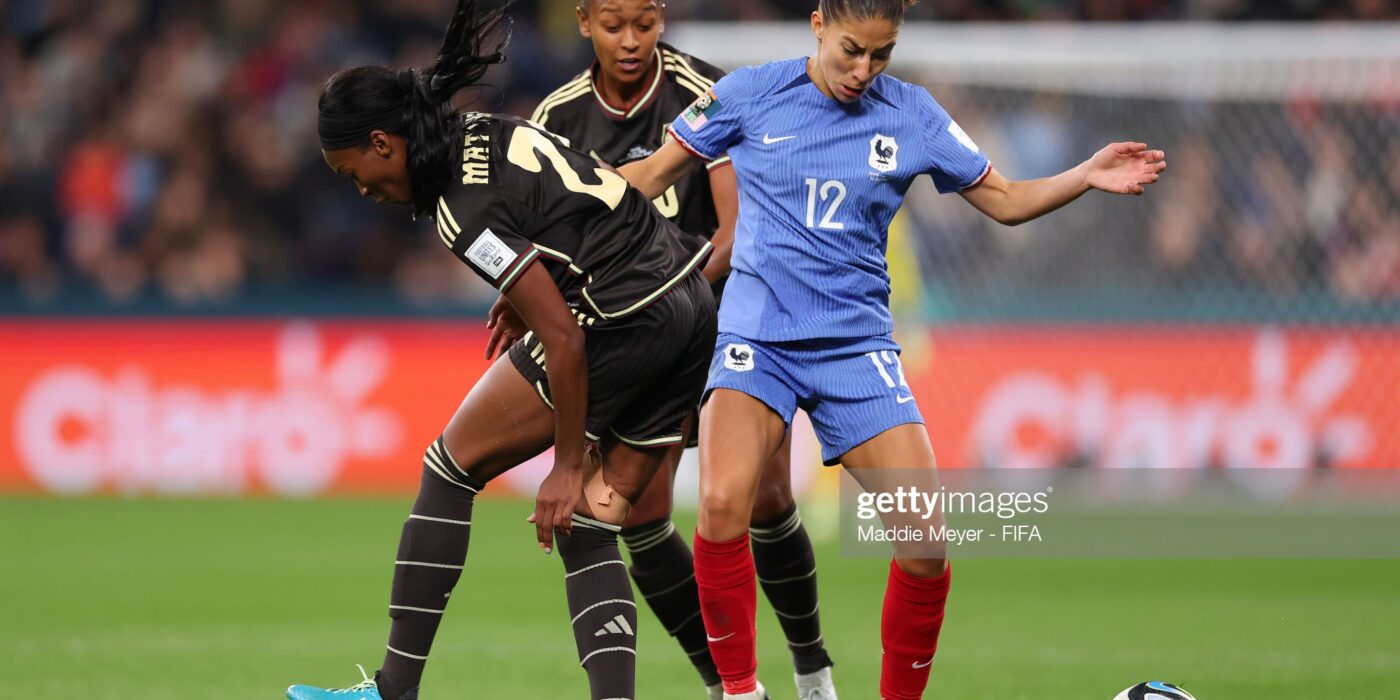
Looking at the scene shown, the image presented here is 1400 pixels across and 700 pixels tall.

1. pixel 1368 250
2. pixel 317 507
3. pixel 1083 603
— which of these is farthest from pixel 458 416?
pixel 1368 250

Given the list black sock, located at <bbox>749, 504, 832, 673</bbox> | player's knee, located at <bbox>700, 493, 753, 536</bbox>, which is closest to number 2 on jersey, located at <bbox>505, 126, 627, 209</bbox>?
player's knee, located at <bbox>700, 493, 753, 536</bbox>

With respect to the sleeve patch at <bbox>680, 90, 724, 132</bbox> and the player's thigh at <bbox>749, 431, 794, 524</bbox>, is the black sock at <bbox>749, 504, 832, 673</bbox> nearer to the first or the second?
the player's thigh at <bbox>749, 431, 794, 524</bbox>

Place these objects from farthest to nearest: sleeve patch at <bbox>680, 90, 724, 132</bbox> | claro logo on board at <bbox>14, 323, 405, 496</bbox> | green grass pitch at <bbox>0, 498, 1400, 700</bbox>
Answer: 1. claro logo on board at <bbox>14, 323, 405, 496</bbox>
2. green grass pitch at <bbox>0, 498, 1400, 700</bbox>
3. sleeve patch at <bbox>680, 90, 724, 132</bbox>

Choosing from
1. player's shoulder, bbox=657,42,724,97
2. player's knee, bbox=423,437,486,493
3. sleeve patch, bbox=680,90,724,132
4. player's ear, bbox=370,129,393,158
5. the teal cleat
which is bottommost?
the teal cleat

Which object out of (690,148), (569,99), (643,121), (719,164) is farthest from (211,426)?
(690,148)

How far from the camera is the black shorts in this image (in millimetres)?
4434

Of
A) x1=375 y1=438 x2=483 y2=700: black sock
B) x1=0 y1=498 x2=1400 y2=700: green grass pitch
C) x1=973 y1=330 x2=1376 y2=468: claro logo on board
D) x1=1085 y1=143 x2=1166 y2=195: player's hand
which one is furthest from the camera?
x1=973 y1=330 x2=1376 y2=468: claro logo on board

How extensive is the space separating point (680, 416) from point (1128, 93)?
7.48 metres

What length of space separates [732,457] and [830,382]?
35 cm

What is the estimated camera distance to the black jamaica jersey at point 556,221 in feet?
13.9

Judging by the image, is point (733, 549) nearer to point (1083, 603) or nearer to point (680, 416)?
point (680, 416)

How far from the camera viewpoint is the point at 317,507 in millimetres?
11539

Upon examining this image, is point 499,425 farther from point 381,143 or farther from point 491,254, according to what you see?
point 381,143

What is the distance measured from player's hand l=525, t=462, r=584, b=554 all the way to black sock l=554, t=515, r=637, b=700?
104 mm
